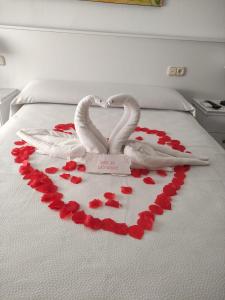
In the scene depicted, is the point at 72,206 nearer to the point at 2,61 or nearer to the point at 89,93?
the point at 89,93

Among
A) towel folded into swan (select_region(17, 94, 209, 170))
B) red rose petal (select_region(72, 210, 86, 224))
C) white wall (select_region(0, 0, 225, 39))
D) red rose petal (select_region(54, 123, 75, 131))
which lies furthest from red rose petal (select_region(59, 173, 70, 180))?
white wall (select_region(0, 0, 225, 39))

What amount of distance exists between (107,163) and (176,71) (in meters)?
1.44

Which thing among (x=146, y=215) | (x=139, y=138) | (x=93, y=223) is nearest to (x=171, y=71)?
(x=139, y=138)

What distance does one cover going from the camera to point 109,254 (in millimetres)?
676

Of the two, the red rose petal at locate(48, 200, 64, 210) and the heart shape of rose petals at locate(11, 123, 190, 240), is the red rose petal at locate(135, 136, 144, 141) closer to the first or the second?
the heart shape of rose petals at locate(11, 123, 190, 240)

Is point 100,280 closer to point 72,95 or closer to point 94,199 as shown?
point 94,199

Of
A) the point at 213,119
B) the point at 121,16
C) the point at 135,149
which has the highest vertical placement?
the point at 121,16

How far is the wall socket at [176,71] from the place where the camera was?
2115 mm

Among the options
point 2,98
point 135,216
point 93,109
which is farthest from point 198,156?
point 2,98

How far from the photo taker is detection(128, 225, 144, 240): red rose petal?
2.43 feet

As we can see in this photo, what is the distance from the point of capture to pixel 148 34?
6.63 feet

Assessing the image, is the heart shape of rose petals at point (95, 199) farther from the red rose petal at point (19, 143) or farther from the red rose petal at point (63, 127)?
the red rose petal at point (63, 127)

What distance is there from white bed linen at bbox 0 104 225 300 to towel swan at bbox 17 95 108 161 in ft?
0.62

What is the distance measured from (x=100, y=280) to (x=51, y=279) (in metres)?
0.12
